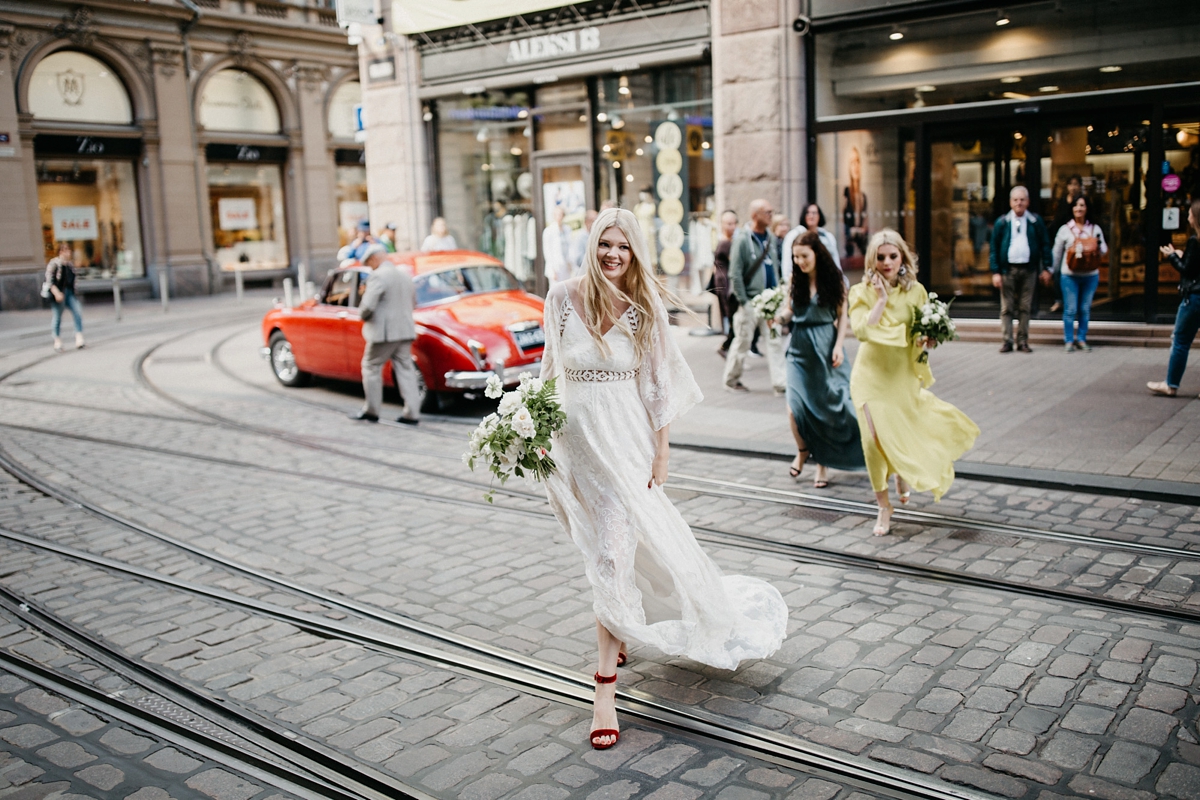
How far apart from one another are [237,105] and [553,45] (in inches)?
694

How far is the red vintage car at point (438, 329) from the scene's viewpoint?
1102cm

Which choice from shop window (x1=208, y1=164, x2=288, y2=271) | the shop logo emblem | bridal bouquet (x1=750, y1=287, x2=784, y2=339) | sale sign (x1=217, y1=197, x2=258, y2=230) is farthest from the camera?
sale sign (x1=217, y1=197, x2=258, y2=230)

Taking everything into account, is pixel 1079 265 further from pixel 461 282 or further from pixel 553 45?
pixel 553 45

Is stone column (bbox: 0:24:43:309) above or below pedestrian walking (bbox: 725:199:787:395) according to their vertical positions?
above

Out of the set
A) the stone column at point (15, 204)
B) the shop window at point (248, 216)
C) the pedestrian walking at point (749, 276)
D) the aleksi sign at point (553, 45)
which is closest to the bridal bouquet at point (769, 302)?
the pedestrian walking at point (749, 276)

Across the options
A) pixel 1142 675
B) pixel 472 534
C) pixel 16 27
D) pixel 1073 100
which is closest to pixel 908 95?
pixel 1073 100

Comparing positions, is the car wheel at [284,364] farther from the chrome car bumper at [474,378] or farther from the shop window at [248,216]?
the shop window at [248,216]

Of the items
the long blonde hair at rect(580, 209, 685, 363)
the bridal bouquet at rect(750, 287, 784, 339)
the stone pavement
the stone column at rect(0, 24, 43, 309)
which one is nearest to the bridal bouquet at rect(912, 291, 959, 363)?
the stone pavement

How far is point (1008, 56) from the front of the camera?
13.4 m

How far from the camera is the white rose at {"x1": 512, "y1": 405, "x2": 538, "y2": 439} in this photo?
404 centimetres

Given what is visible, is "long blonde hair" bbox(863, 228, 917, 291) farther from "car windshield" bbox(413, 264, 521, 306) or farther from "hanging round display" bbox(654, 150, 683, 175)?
"hanging round display" bbox(654, 150, 683, 175)

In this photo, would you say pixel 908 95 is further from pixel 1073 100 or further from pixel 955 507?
pixel 955 507

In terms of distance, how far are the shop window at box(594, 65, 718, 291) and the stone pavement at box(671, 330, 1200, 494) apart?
438 centimetres

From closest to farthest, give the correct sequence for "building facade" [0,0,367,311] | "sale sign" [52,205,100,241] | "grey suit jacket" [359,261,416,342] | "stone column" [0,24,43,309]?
"grey suit jacket" [359,261,416,342], "stone column" [0,24,43,309], "building facade" [0,0,367,311], "sale sign" [52,205,100,241]
